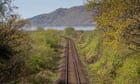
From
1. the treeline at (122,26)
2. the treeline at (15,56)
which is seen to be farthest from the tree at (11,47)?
the treeline at (122,26)

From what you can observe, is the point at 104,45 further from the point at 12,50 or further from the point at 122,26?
the point at 12,50

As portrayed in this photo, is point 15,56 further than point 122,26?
Yes

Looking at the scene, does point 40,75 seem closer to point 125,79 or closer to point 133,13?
point 125,79

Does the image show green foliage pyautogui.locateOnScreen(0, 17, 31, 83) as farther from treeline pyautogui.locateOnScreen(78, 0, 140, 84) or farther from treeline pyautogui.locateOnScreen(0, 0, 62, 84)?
treeline pyautogui.locateOnScreen(78, 0, 140, 84)

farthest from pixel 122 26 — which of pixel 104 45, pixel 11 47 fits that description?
pixel 11 47

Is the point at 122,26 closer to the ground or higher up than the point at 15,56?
higher up

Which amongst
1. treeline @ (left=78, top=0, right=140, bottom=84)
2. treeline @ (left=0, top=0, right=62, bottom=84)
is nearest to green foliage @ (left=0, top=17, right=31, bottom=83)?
treeline @ (left=0, top=0, right=62, bottom=84)

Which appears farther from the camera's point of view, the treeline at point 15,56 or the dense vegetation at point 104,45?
the treeline at point 15,56

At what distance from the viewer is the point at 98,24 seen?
20.2 metres

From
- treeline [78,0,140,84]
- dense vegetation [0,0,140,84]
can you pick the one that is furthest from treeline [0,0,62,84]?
treeline [78,0,140,84]

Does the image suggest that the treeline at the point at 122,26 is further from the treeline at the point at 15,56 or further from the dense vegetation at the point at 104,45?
the treeline at the point at 15,56

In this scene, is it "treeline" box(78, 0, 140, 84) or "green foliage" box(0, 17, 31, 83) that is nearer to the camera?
"treeline" box(78, 0, 140, 84)

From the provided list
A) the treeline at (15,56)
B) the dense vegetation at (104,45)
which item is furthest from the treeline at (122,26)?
Result: the treeline at (15,56)

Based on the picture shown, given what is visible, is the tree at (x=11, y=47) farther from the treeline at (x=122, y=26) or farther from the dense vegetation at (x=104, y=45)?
the treeline at (x=122, y=26)
